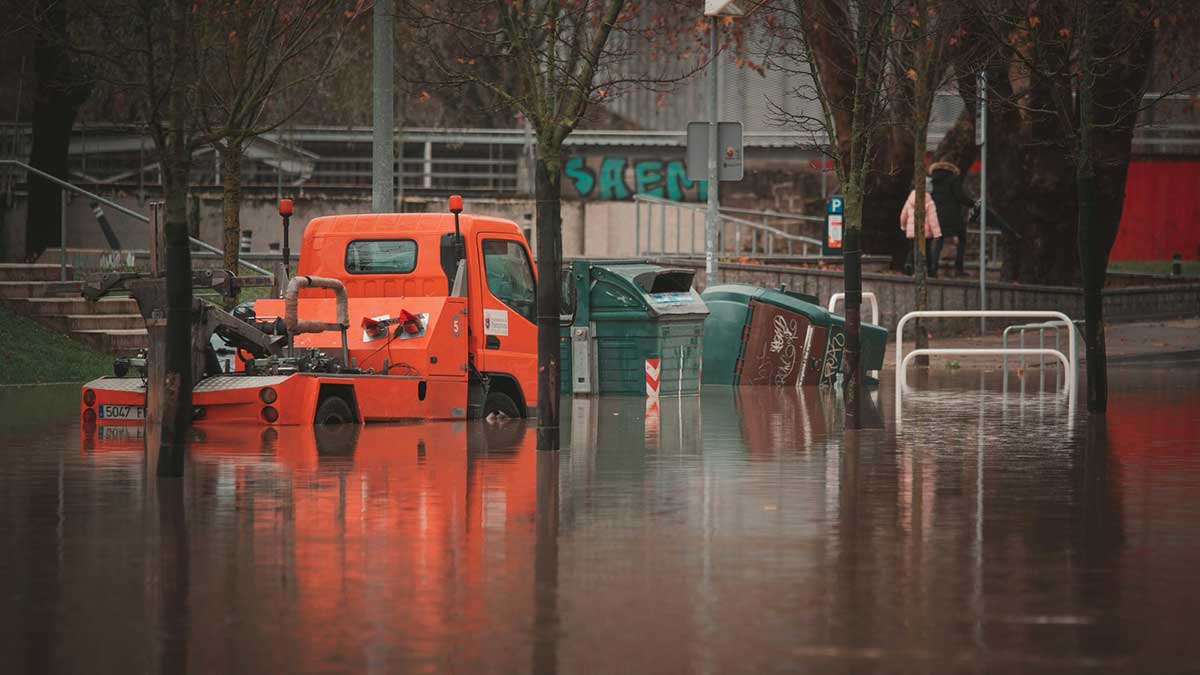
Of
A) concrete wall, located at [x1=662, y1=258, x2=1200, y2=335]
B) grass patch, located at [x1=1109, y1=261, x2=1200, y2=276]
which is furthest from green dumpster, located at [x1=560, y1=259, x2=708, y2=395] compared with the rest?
grass patch, located at [x1=1109, y1=261, x2=1200, y2=276]

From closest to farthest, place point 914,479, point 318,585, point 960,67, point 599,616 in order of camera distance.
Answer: point 599,616
point 318,585
point 914,479
point 960,67

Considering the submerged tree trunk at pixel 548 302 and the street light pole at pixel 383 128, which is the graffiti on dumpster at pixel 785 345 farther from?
the submerged tree trunk at pixel 548 302

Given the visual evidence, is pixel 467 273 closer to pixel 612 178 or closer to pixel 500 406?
pixel 500 406

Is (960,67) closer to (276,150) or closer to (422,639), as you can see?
(276,150)

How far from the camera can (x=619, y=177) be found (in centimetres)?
4612

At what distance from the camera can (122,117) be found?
38688 mm

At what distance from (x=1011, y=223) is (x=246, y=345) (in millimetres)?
21099

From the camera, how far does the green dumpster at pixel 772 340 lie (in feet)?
79.3

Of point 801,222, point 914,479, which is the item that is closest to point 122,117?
point 801,222

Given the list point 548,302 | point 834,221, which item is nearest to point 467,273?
point 548,302

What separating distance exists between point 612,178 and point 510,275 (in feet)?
90.8

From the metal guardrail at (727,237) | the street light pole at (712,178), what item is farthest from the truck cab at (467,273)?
the metal guardrail at (727,237)

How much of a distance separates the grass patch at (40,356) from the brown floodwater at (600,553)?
300 inches

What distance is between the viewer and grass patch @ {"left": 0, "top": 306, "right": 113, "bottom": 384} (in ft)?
77.6
